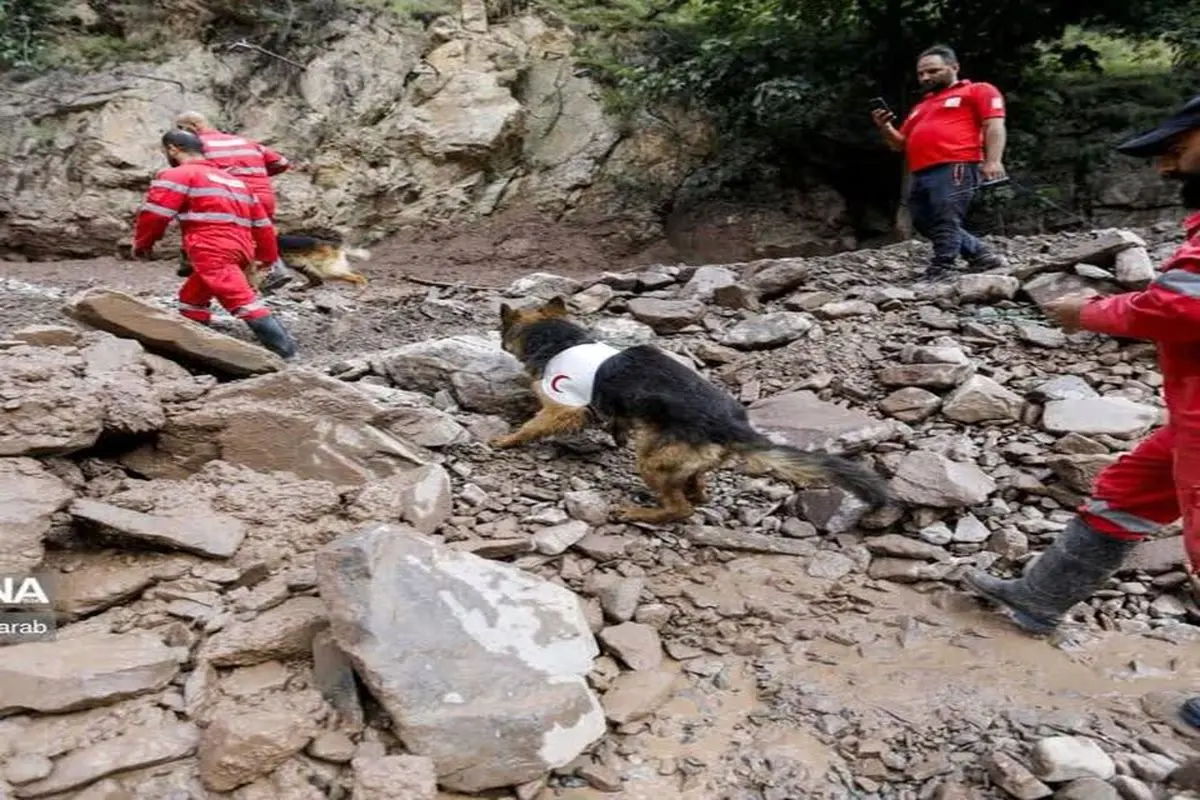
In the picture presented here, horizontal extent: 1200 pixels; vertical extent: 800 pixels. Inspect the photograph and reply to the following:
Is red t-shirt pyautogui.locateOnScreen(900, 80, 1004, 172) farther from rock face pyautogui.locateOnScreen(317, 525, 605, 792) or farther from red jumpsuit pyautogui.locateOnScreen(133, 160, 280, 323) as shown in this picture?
red jumpsuit pyautogui.locateOnScreen(133, 160, 280, 323)

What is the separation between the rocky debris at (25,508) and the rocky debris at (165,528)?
0.09 meters

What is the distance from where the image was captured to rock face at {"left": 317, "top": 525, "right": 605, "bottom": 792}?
93.0 inches

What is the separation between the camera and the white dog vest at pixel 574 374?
407 centimetres

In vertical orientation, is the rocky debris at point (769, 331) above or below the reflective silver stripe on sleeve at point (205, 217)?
below

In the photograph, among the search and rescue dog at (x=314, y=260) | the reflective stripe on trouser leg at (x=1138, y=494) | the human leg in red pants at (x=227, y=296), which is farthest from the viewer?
the search and rescue dog at (x=314, y=260)

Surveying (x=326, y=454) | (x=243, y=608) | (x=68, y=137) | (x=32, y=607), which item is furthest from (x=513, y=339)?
(x=68, y=137)

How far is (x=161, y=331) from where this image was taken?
435 cm

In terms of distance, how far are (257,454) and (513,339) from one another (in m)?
1.58

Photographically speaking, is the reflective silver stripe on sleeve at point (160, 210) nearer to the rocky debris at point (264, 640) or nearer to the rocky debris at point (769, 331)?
the rocky debris at point (264, 640)

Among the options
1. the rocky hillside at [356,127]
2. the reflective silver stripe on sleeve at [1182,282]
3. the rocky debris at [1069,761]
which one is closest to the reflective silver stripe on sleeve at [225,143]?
the rocky hillside at [356,127]

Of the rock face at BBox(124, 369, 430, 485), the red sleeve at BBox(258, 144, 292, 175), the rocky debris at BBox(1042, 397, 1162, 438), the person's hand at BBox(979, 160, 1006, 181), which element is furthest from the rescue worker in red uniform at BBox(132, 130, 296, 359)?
the person's hand at BBox(979, 160, 1006, 181)

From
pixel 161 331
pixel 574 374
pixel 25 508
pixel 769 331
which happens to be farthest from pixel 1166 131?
pixel 161 331

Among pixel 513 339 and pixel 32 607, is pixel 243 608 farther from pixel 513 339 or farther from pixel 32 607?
pixel 513 339

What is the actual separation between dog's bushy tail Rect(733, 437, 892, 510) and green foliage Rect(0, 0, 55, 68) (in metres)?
10.7
